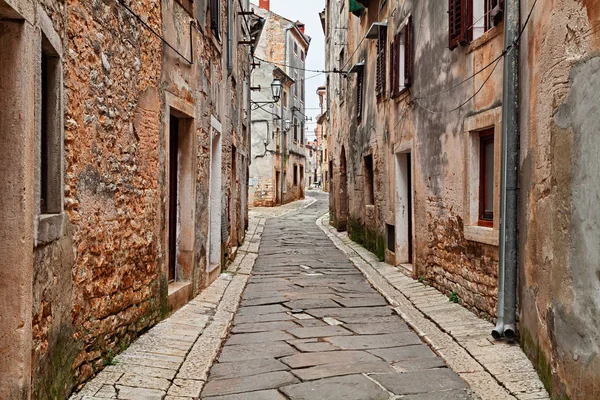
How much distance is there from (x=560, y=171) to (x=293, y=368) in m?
2.49

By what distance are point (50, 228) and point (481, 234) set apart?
14.9ft

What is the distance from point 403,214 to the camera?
34.9ft

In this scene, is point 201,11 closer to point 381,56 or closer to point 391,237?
point 381,56

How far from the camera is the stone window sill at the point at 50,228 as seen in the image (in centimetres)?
345

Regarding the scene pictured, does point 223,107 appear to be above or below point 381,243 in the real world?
above

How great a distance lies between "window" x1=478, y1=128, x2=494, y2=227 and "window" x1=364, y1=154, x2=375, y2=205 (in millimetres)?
6829

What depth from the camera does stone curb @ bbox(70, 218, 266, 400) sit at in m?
4.40

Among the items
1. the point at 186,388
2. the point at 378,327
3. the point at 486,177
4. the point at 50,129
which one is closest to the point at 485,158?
the point at 486,177

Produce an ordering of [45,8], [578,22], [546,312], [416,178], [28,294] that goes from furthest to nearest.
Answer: [416,178] → [546,312] → [578,22] → [45,8] → [28,294]

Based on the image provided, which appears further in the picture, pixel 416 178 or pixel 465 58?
pixel 416 178

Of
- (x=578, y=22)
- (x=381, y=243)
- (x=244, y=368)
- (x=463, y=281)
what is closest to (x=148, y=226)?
(x=244, y=368)

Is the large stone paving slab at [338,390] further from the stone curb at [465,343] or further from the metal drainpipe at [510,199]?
the metal drainpipe at [510,199]

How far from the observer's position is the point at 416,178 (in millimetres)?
9461

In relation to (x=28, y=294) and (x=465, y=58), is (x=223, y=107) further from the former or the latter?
(x=28, y=294)
